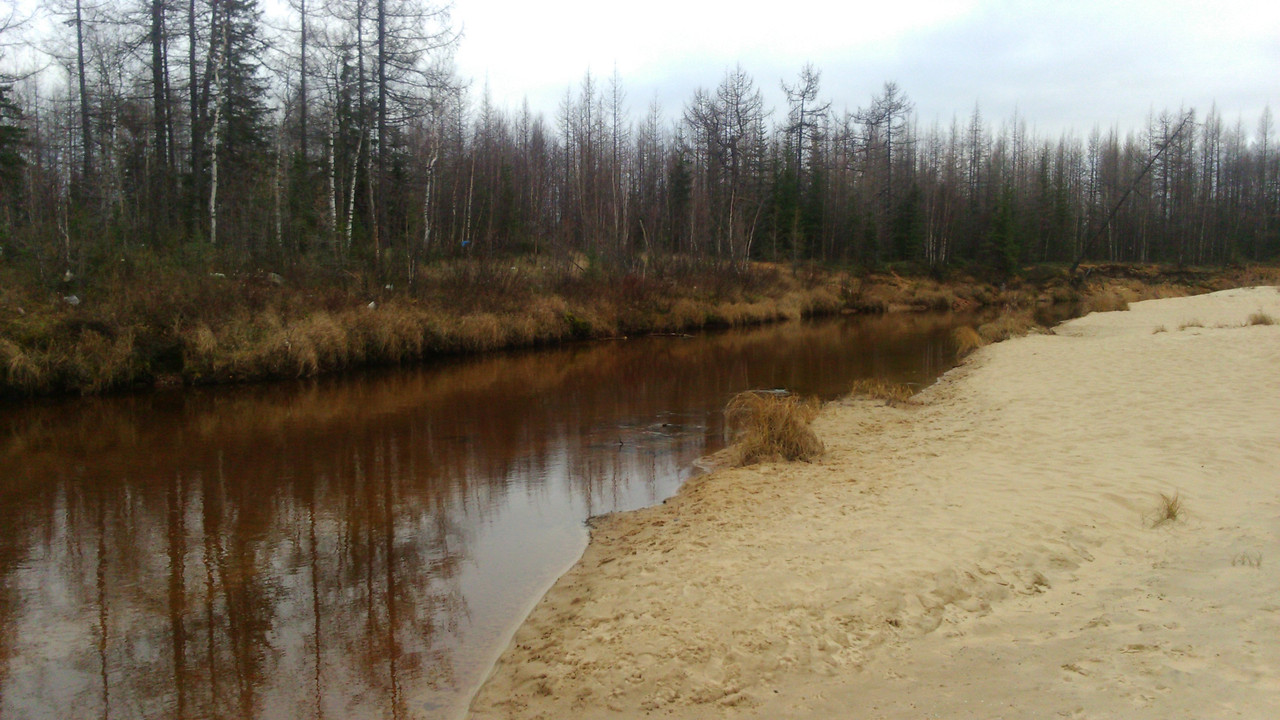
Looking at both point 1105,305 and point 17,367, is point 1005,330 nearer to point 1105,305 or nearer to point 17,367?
point 1105,305

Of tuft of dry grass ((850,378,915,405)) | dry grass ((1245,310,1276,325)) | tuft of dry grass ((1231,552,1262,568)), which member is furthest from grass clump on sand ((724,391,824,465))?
dry grass ((1245,310,1276,325))

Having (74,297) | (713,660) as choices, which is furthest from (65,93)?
(713,660)

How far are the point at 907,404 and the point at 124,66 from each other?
98.9ft

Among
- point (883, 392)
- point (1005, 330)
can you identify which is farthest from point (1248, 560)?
point (1005, 330)

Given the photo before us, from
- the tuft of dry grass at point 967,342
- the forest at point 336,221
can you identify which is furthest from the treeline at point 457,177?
the tuft of dry grass at point 967,342

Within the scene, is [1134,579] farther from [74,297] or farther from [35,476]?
[74,297]

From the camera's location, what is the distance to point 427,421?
14.7 metres

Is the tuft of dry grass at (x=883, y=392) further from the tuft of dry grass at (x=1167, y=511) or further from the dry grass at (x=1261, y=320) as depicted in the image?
the dry grass at (x=1261, y=320)

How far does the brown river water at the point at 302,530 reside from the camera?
533 cm

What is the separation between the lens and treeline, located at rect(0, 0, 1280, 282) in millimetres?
24000

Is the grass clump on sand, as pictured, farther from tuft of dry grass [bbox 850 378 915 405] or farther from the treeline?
the treeline

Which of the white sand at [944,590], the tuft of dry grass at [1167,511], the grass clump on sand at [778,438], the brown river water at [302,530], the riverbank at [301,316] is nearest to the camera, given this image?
the white sand at [944,590]

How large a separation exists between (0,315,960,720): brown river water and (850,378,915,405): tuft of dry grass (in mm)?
1167

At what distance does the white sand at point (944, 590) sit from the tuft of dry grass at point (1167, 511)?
2.9 inches
